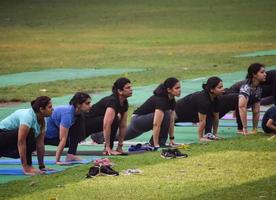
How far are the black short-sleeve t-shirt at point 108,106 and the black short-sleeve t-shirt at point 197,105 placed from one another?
1.34 metres

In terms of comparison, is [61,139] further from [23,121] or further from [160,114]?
[160,114]

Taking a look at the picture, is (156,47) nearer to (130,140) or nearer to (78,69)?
(78,69)

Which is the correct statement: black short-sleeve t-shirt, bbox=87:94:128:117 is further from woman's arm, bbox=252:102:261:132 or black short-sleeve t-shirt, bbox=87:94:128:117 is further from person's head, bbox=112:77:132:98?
woman's arm, bbox=252:102:261:132

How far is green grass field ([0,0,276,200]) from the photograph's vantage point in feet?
38.2

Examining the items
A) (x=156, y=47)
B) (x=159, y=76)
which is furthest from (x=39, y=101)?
(x=156, y=47)

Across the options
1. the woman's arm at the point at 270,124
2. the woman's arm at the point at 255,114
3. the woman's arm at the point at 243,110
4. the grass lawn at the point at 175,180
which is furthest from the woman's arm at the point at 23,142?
the woman's arm at the point at 255,114

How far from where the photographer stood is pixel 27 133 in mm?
12797

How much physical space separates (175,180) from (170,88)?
304cm

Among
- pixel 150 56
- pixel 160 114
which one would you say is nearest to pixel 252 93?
pixel 160 114

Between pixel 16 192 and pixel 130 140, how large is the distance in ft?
15.1

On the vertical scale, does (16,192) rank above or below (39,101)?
below

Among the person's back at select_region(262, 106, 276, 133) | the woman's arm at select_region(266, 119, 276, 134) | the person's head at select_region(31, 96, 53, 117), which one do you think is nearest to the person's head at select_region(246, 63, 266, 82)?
the person's back at select_region(262, 106, 276, 133)

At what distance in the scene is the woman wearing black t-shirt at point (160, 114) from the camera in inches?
583

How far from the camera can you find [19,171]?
12984mm
